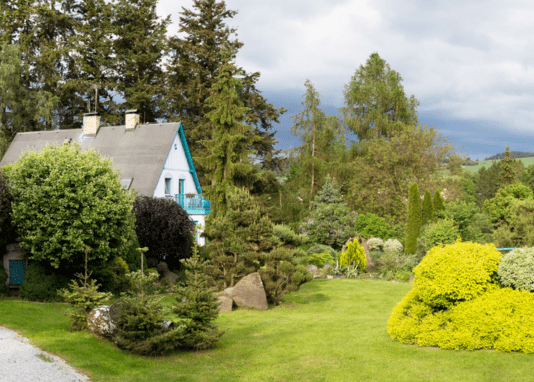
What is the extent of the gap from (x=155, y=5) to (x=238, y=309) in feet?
118

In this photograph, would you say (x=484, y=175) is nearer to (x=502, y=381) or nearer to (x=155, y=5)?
(x=155, y=5)

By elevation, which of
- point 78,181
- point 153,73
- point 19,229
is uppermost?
point 153,73

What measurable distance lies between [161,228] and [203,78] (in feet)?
71.6

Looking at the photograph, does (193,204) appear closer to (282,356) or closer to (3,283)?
(3,283)

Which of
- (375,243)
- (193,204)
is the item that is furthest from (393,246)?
(193,204)

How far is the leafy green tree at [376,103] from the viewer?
39.7 m

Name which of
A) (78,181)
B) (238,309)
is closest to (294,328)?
(238,309)

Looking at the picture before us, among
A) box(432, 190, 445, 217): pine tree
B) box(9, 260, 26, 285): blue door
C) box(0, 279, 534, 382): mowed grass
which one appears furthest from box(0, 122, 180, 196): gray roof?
box(432, 190, 445, 217): pine tree

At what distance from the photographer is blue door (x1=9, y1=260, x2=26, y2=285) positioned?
1513cm

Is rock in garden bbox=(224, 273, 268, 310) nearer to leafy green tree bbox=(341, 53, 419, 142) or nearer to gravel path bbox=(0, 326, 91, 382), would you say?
gravel path bbox=(0, 326, 91, 382)

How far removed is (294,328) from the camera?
12.2m

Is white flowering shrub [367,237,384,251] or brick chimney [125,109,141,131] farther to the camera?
brick chimney [125,109,141,131]

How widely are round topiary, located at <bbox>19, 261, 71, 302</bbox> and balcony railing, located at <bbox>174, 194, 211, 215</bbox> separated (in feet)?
48.7

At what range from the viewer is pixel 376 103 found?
40.6 metres
